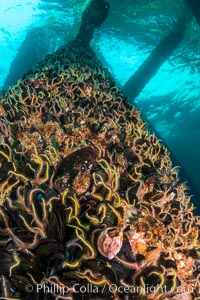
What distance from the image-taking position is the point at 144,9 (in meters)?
18.5

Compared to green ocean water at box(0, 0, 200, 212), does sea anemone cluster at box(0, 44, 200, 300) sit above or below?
below

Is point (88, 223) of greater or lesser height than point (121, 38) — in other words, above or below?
below

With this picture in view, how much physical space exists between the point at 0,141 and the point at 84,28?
14236 mm

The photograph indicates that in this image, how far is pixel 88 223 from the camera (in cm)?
201

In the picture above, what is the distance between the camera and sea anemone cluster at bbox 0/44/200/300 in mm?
1622

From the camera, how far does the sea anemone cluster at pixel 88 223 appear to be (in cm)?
162

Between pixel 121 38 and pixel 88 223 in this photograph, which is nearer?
pixel 88 223

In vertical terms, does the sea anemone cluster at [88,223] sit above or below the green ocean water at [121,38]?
below

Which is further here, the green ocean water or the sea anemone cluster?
the green ocean water

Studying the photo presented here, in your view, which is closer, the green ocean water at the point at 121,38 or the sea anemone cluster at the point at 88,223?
the sea anemone cluster at the point at 88,223

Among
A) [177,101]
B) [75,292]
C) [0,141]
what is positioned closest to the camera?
[75,292]

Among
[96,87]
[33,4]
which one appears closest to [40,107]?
[96,87]

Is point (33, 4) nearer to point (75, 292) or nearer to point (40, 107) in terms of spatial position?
point (40, 107)

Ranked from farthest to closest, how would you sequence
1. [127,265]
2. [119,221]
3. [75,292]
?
[119,221] → [127,265] → [75,292]
